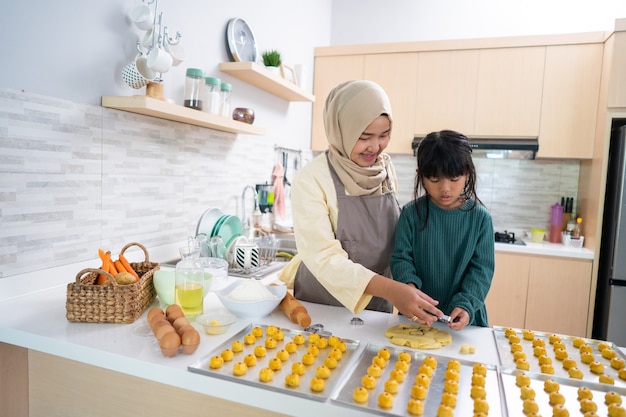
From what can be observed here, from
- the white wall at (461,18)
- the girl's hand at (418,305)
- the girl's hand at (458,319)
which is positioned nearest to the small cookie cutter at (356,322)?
the girl's hand at (418,305)

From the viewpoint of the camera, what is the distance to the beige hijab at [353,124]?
1.26 metres

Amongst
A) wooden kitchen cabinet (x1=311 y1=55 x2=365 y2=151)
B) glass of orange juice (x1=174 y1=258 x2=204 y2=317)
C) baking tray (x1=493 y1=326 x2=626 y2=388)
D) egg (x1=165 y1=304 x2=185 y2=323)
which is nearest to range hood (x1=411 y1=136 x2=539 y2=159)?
wooden kitchen cabinet (x1=311 y1=55 x2=365 y2=151)

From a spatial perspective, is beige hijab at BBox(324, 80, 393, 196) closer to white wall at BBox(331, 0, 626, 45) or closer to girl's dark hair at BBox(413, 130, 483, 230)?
girl's dark hair at BBox(413, 130, 483, 230)

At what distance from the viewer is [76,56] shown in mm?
1414

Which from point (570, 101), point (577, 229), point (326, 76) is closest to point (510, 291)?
point (577, 229)

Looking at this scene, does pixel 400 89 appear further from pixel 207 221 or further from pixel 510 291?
pixel 207 221

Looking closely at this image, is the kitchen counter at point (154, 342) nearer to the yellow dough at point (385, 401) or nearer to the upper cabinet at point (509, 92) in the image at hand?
the yellow dough at point (385, 401)

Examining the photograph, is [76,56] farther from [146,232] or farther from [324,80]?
[324,80]

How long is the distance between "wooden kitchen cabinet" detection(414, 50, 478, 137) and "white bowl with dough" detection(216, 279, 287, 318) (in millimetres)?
2318

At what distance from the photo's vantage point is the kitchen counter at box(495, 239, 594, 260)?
8.80 ft

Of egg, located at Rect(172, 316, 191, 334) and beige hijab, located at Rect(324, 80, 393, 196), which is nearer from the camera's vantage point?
egg, located at Rect(172, 316, 191, 334)

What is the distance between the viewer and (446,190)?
1.24 m

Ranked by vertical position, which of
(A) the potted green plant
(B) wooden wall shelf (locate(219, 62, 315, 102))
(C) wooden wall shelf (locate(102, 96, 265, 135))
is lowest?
(C) wooden wall shelf (locate(102, 96, 265, 135))

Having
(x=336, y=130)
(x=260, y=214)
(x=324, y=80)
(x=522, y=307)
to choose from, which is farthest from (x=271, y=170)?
(x=522, y=307)
